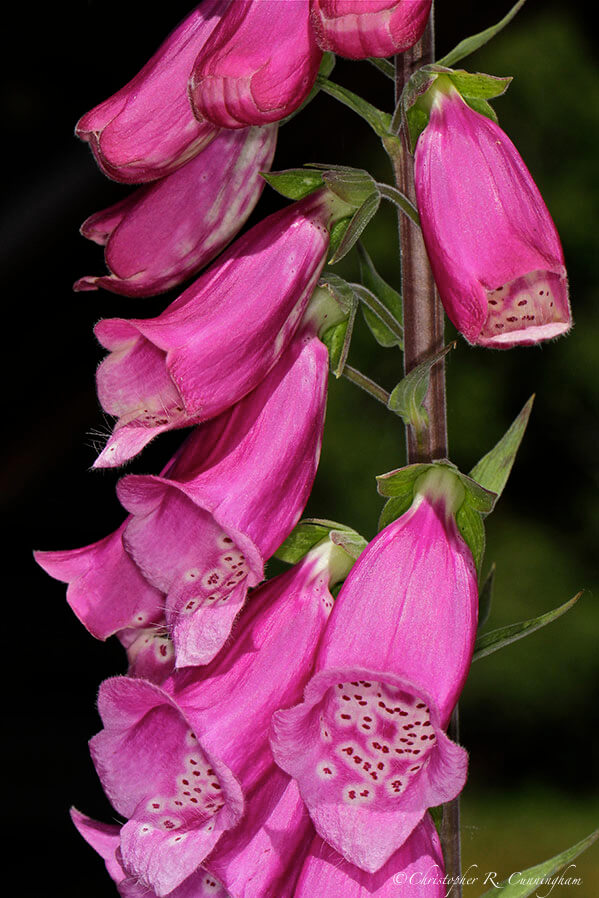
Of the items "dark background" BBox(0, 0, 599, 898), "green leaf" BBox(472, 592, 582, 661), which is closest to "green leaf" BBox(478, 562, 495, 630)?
"green leaf" BBox(472, 592, 582, 661)

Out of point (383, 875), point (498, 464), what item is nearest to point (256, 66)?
point (498, 464)

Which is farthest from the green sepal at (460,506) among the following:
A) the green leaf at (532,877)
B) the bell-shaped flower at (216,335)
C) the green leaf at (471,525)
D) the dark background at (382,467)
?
the dark background at (382,467)

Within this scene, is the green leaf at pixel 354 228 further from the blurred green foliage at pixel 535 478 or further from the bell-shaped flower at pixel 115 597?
the blurred green foliage at pixel 535 478

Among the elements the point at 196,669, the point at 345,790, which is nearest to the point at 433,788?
the point at 345,790

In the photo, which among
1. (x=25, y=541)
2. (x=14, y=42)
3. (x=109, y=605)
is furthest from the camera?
(x=25, y=541)

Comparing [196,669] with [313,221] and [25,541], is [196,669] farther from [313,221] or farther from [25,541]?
[25,541]

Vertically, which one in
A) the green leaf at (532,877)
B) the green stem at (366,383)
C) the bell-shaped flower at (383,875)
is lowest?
the green leaf at (532,877)
